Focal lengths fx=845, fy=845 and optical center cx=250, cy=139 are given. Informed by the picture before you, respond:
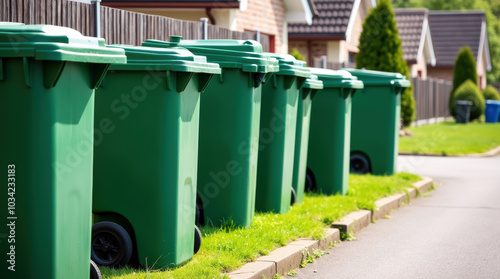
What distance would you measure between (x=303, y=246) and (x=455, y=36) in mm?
40650

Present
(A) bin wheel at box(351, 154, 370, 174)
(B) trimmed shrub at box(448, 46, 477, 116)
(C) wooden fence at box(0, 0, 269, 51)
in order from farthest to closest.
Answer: (B) trimmed shrub at box(448, 46, 477, 116)
(A) bin wheel at box(351, 154, 370, 174)
(C) wooden fence at box(0, 0, 269, 51)

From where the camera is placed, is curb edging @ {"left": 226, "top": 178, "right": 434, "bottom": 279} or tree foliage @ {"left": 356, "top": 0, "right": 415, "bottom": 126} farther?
tree foliage @ {"left": 356, "top": 0, "right": 415, "bottom": 126}

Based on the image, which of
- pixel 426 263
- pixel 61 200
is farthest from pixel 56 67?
pixel 426 263

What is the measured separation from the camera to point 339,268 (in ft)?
20.7

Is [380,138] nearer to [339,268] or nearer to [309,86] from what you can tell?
[309,86]

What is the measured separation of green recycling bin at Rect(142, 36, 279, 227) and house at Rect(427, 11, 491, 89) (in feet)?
122

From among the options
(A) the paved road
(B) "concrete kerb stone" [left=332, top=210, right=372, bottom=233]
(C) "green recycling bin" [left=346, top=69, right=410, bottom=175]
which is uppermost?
(C) "green recycling bin" [left=346, top=69, right=410, bottom=175]

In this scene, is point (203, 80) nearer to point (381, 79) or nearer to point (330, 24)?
point (381, 79)

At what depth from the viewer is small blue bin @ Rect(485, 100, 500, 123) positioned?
98.8 ft

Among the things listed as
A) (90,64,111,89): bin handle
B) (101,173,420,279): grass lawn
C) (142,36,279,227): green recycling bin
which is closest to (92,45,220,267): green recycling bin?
(101,173,420,279): grass lawn

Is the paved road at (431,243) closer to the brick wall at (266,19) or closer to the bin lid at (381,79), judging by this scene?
the bin lid at (381,79)

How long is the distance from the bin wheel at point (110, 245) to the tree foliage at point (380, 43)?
15552 mm

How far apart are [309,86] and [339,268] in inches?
95.6

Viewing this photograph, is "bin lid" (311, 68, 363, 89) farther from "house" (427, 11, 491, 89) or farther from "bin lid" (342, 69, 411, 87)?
"house" (427, 11, 491, 89)
